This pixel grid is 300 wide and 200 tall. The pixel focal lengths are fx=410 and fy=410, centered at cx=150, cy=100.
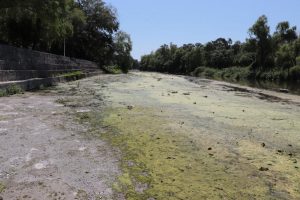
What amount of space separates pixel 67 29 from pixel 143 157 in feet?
106

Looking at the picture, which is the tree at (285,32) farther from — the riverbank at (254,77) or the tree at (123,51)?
the tree at (123,51)

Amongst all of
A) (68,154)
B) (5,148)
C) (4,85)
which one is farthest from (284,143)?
(4,85)

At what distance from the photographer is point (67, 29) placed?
38.3 meters

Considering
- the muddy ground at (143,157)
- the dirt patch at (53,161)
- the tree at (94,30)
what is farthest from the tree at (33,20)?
the tree at (94,30)

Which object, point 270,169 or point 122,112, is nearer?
point 270,169

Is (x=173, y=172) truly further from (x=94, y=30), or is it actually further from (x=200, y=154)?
(x=94, y=30)

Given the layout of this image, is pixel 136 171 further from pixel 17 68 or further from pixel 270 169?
pixel 17 68

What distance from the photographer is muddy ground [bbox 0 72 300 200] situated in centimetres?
593

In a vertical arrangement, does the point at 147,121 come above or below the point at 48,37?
below

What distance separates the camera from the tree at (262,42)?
293 ft

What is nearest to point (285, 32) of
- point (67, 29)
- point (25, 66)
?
point (67, 29)

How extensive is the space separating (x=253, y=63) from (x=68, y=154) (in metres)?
92.9

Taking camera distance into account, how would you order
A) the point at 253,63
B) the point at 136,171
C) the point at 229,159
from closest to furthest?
the point at 136,171 < the point at 229,159 < the point at 253,63

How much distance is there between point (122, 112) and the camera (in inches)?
562
